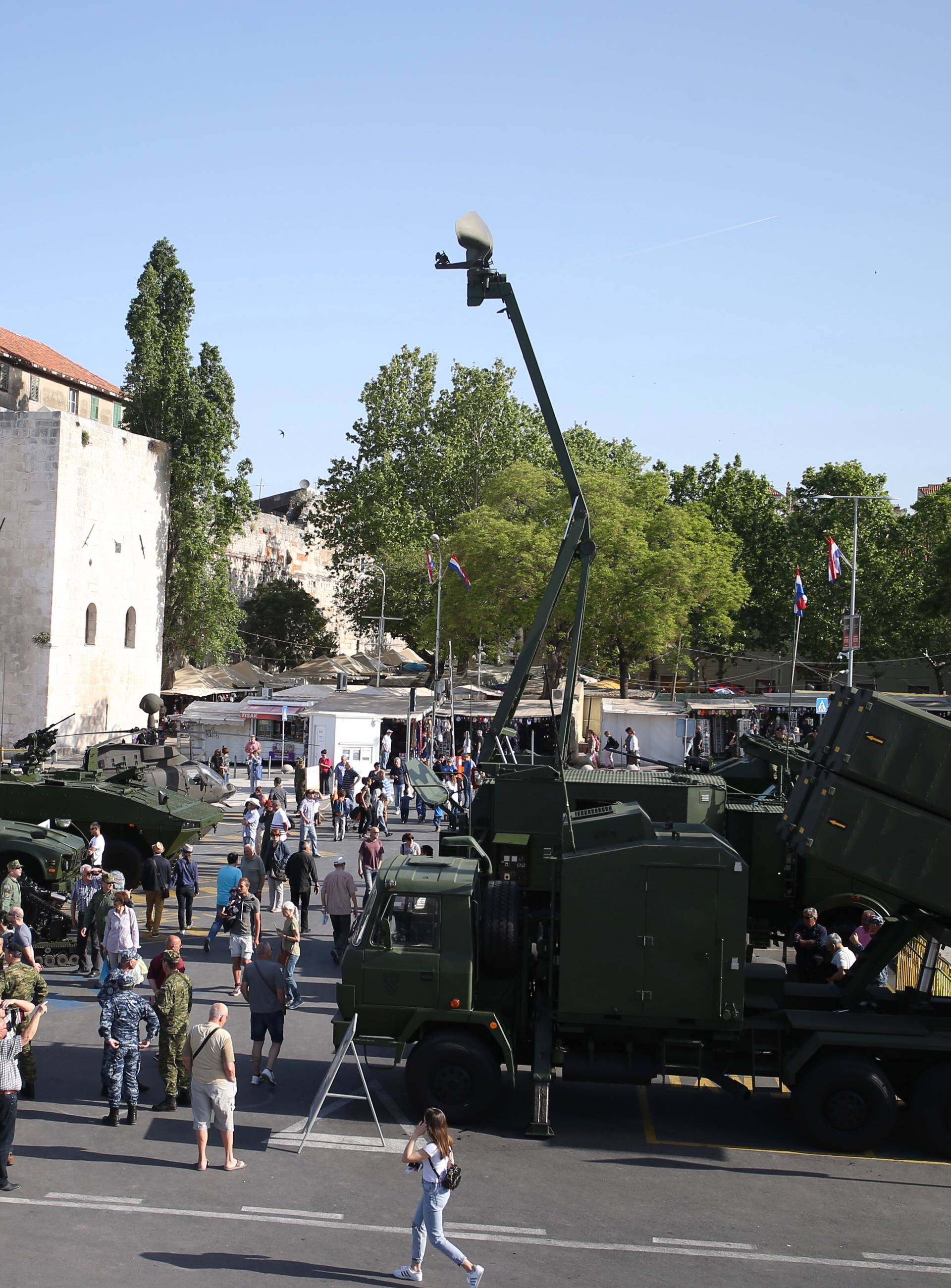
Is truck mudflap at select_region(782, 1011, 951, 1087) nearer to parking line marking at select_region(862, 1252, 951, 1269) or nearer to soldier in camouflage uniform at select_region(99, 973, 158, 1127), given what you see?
parking line marking at select_region(862, 1252, 951, 1269)

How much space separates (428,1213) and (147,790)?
1469cm

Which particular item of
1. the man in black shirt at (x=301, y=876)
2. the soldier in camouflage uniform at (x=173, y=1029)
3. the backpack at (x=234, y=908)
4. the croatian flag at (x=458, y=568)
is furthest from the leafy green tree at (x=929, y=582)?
the soldier in camouflage uniform at (x=173, y=1029)

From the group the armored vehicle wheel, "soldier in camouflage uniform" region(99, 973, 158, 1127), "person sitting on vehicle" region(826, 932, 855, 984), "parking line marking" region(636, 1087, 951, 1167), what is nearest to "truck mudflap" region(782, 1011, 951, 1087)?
"parking line marking" region(636, 1087, 951, 1167)

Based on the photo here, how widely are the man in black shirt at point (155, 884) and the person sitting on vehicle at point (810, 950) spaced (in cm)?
866

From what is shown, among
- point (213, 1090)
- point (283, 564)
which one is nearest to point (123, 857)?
A: point (213, 1090)

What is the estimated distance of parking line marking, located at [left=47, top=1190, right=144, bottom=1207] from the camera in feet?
30.3

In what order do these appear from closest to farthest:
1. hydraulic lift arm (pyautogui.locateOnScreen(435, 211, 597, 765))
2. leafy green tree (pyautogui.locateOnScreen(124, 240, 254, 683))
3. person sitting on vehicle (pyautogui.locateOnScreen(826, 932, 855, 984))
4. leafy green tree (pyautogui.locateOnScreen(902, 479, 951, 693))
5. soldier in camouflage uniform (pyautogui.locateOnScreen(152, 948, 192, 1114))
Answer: soldier in camouflage uniform (pyautogui.locateOnScreen(152, 948, 192, 1114)) → person sitting on vehicle (pyautogui.locateOnScreen(826, 932, 855, 984)) → hydraulic lift arm (pyautogui.locateOnScreen(435, 211, 597, 765)) → leafy green tree (pyautogui.locateOnScreen(124, 240, 254, 683)) → leafy green tree (pyautogui.locateOnScreen(902, 479, 951, 693))

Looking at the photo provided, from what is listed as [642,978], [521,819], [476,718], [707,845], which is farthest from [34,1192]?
[476,718]

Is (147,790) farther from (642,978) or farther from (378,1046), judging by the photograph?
(642,978)

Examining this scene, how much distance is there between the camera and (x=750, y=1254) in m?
8.81

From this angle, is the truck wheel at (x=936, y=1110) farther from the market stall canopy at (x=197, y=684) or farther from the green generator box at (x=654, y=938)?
the market stall canopy at (x=197, y=684)

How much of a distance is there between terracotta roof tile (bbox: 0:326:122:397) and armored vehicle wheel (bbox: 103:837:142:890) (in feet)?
125

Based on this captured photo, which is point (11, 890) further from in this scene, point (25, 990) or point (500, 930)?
point (500, 930)

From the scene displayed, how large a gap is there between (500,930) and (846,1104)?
3.28m
